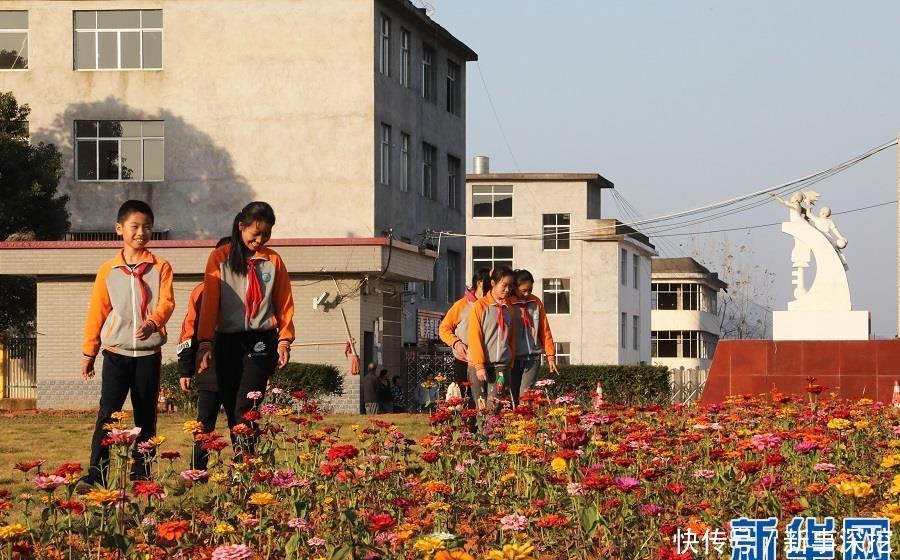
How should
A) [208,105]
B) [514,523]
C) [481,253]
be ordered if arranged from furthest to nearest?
[481,253], [208,105], [514,523]

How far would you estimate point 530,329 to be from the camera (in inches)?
531

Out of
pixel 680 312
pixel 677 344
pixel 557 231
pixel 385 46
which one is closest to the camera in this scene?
pixel 385 46

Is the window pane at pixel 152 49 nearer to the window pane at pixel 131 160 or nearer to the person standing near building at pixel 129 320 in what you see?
the window pane at pixel 131 160

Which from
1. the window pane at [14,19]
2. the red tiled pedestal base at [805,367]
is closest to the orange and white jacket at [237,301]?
the red tiled pedestal base at [805,367]

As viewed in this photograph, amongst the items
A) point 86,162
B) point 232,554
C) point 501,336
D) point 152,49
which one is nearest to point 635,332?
point 152,49

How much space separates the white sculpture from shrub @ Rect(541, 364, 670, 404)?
183 inches

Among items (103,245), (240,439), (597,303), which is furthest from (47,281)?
(597,303)

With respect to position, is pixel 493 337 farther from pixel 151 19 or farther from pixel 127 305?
pixel 151 19

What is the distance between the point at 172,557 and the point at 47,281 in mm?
25452

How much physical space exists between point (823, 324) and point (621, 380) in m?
6.57

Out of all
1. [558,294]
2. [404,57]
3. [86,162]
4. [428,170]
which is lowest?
[558,294]

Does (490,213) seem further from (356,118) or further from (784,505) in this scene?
(784,505)

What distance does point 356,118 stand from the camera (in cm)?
4034

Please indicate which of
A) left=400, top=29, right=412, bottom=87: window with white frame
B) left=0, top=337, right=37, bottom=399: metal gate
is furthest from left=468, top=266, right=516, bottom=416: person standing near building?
left=400, top=29, right=412, bottom=87: window with white frame
